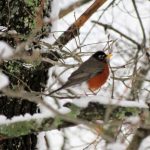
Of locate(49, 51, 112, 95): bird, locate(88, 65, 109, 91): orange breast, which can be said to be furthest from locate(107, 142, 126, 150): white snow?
locate(88, 65, 109, 91): orange breast

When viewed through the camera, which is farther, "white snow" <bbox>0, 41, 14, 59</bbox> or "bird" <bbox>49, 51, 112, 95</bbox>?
"bird" <bbox>49, 51, 112, 95</bbox>

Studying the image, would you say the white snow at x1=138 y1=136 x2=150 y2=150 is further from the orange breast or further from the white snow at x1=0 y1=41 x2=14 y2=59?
the white snow at x1=0 y1=41 x2=14 y2=59

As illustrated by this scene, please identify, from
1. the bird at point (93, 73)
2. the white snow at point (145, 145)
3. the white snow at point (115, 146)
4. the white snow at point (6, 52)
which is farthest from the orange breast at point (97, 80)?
the white snow at point (115, 146)

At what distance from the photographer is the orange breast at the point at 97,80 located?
3.95m

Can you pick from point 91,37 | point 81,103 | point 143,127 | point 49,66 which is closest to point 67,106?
point 81,103

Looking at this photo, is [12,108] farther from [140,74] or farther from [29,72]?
[140,74]

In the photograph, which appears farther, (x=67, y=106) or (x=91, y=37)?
(x=91, y=37)

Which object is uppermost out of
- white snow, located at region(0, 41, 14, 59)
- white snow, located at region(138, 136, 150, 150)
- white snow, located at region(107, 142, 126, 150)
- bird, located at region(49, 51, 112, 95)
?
white snow, located at region(0, 41, 14, 59)

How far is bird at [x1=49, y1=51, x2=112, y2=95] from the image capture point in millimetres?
3799

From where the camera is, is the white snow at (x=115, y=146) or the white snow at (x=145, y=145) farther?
the white snow at (x=145, y=145)

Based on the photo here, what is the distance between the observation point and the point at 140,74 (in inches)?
124

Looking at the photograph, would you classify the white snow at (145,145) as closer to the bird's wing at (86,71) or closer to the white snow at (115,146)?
the white snow at (115,146)

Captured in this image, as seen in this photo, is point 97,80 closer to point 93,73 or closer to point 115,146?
point 93,73

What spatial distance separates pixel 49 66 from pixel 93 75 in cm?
60
